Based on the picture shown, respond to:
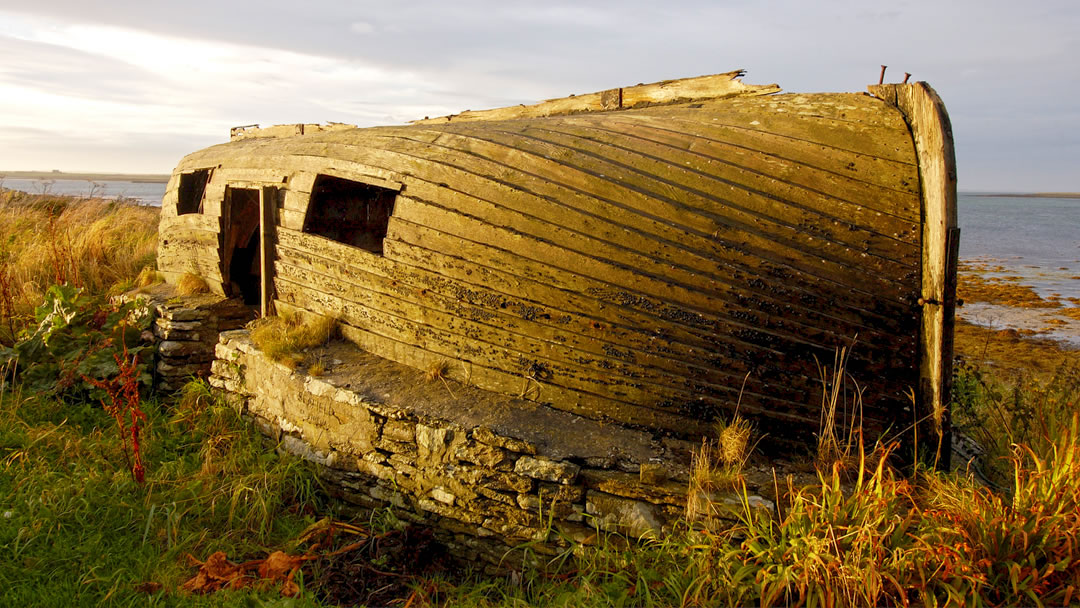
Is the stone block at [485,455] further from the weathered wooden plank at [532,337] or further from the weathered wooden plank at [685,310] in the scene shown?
the weathered wooden plank at [685,310]

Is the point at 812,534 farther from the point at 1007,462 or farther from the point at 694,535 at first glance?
the point at 1007,462

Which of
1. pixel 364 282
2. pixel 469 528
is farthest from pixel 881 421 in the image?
pixel 364 282

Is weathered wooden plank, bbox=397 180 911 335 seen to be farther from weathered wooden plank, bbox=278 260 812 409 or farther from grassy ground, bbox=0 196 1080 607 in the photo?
grassy ground, bbox=0 196 1080 607

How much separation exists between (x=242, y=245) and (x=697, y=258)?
6615 millimetres

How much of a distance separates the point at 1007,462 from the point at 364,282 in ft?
17.3

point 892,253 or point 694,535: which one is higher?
point 892,253

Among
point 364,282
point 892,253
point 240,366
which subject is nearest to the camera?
point 892,253

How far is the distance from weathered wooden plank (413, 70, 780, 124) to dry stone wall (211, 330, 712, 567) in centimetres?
276

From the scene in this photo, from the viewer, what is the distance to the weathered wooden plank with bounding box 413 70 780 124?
5.31 m

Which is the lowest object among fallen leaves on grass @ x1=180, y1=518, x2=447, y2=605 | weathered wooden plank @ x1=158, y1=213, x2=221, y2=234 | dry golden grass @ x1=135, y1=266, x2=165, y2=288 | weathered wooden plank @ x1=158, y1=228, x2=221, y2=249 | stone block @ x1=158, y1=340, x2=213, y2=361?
fallen leaves on grass @ x1=180, y1=518, x2=447, y2=605

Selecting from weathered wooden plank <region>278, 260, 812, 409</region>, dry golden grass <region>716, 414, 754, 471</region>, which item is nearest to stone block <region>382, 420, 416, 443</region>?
weathered wooden plank <region>278, 260, 812, 409</region>

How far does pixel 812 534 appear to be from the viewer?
3752mm

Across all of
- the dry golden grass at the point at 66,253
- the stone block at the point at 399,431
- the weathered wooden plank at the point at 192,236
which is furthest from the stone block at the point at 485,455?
the dry golden grass at the point at 66,253

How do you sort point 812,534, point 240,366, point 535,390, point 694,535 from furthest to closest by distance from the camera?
point 240,366 < point 535,390 < point 694,535 < point 812,534
